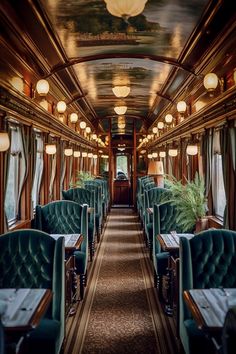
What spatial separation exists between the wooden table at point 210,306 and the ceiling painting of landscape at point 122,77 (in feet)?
17.3

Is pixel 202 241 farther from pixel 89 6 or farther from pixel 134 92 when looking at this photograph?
pixel 134 92

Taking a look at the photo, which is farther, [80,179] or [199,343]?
[80,179]

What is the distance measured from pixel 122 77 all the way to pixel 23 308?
701cm

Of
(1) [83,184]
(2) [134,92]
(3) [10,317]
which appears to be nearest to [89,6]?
(3) [10,317]

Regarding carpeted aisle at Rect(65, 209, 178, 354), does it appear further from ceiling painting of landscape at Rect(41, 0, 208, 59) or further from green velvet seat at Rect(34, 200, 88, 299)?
ceiling painting of landscape at Rect(41, 0, 208, 59)

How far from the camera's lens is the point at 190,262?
3396 millimetres

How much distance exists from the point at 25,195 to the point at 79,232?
123 cm

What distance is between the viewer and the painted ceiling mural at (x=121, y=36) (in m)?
4.60

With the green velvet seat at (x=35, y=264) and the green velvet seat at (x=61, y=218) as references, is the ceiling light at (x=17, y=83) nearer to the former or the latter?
the green velvet seat at (x=61, y=218)

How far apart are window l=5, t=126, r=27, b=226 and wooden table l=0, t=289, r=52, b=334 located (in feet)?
10.9

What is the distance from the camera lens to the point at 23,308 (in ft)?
8.64

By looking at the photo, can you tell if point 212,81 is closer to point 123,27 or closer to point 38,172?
point 123,27

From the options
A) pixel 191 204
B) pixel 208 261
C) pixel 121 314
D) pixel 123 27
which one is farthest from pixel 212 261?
pixel 123 27

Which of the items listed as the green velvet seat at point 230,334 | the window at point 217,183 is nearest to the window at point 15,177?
the window at point 217,183
